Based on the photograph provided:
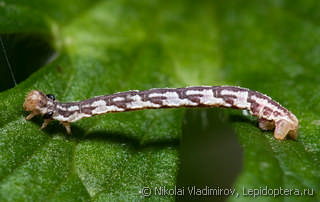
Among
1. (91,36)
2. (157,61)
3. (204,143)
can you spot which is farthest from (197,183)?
(91,36)

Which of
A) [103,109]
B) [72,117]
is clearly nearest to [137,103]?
[103,109]

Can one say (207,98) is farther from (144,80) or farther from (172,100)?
(144,80)

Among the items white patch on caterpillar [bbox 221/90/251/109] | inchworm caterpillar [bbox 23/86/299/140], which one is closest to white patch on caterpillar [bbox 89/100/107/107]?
inchworm caterpillar [bbox 23/86/299/140]

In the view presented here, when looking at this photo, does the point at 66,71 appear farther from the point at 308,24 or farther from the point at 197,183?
the point at 308,24

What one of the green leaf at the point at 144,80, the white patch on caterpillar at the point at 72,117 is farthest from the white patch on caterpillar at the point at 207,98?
the white patch on caterpillar at the point at 72,117

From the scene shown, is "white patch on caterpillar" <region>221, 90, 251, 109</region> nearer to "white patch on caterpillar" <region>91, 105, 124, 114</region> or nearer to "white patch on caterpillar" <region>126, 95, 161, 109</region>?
"white patch on caterpillar" <region>126, 95, 161, 109</region>
